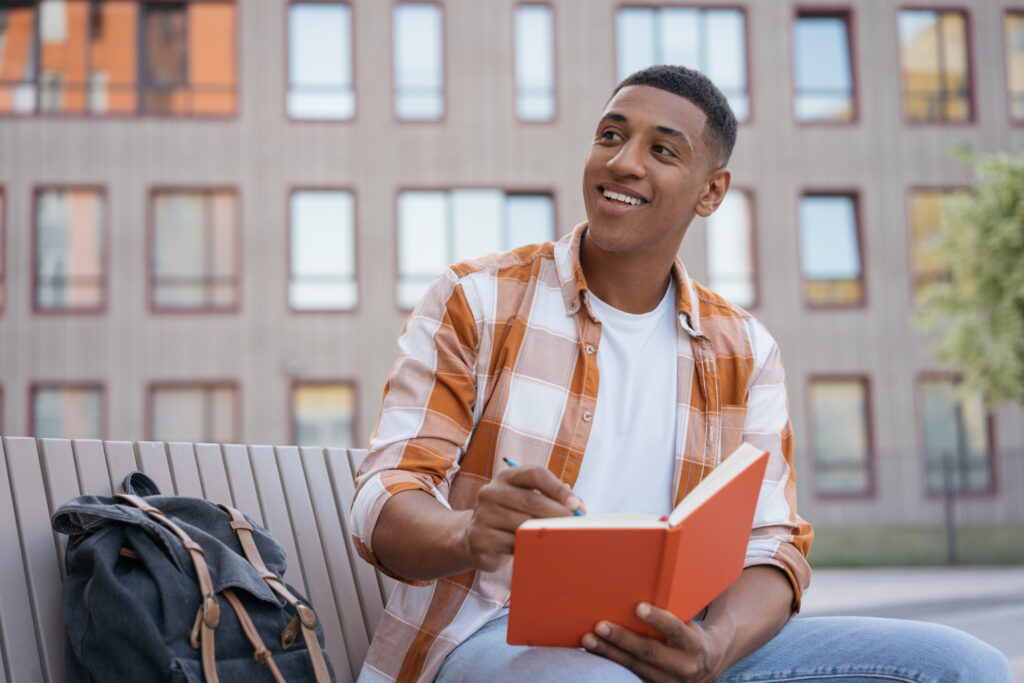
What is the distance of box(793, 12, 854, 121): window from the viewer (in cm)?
2167

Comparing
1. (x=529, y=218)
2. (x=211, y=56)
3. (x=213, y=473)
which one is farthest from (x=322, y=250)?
(x=213, y=473)

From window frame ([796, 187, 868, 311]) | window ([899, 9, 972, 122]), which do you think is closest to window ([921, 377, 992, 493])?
window frame ([796, 187, 868, 311])

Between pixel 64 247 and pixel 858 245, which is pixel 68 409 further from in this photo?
pixel 858 245

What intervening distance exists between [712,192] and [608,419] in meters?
0.72

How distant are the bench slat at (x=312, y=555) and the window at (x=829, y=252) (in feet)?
62.1

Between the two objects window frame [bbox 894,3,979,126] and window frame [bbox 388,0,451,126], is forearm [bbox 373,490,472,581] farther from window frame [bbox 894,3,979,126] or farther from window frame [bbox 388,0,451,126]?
window frame [bbox 894,3,979,126]

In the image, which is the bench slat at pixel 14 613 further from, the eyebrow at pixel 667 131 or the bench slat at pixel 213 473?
the eyebrow at pixel 667 131

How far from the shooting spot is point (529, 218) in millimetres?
20797

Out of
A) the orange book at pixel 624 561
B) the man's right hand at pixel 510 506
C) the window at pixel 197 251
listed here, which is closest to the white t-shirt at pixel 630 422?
the orange book at pixel 624 561

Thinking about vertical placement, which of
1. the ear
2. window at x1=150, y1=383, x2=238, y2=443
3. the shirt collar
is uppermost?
the ear

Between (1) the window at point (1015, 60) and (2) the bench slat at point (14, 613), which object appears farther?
(1) the window at point (1015, 60)

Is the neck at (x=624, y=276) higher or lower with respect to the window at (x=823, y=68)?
lower

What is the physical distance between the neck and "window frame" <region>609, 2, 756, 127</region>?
19086 millimetres

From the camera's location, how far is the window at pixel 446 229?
67.5 ft
